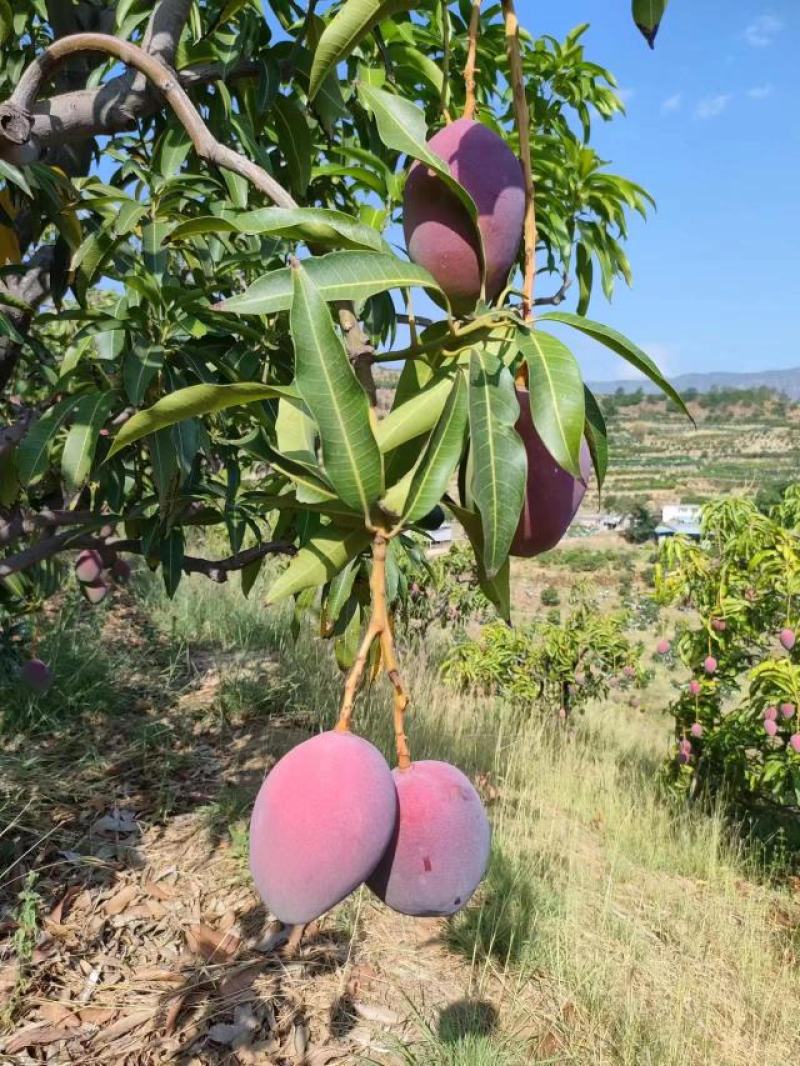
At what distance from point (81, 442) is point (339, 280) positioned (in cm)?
84

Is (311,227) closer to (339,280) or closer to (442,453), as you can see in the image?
(339,280)

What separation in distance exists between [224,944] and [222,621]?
3336mm

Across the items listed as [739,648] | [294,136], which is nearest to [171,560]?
[294,136]

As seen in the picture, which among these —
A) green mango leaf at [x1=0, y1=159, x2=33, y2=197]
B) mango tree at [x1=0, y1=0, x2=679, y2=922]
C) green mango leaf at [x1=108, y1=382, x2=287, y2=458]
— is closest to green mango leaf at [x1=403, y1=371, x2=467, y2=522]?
mango tree at [x1=0, y1=0, x2=679, y2=922]

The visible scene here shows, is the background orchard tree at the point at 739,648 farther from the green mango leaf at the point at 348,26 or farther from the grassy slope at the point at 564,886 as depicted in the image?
the green mango leaf at the point at 348,26

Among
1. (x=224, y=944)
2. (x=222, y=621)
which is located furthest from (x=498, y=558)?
(x=222, y=621)

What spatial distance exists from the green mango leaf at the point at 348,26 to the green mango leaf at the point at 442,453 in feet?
0.89

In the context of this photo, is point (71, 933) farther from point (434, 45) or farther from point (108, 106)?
point (434, 45)

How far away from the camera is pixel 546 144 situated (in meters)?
1.88

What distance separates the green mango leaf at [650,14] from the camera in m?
0.62

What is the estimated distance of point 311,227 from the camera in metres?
0.55

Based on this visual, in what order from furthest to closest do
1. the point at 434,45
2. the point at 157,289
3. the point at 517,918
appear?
the point at 517,918 < the point at 434,45 < the point at 157,289

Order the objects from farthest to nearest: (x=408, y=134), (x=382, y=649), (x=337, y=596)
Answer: (x=337, y=596) < (x=408, y=134) < (x=382, y=649)

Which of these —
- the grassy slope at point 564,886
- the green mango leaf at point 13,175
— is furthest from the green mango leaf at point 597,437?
the grassy slope at point 564,886
